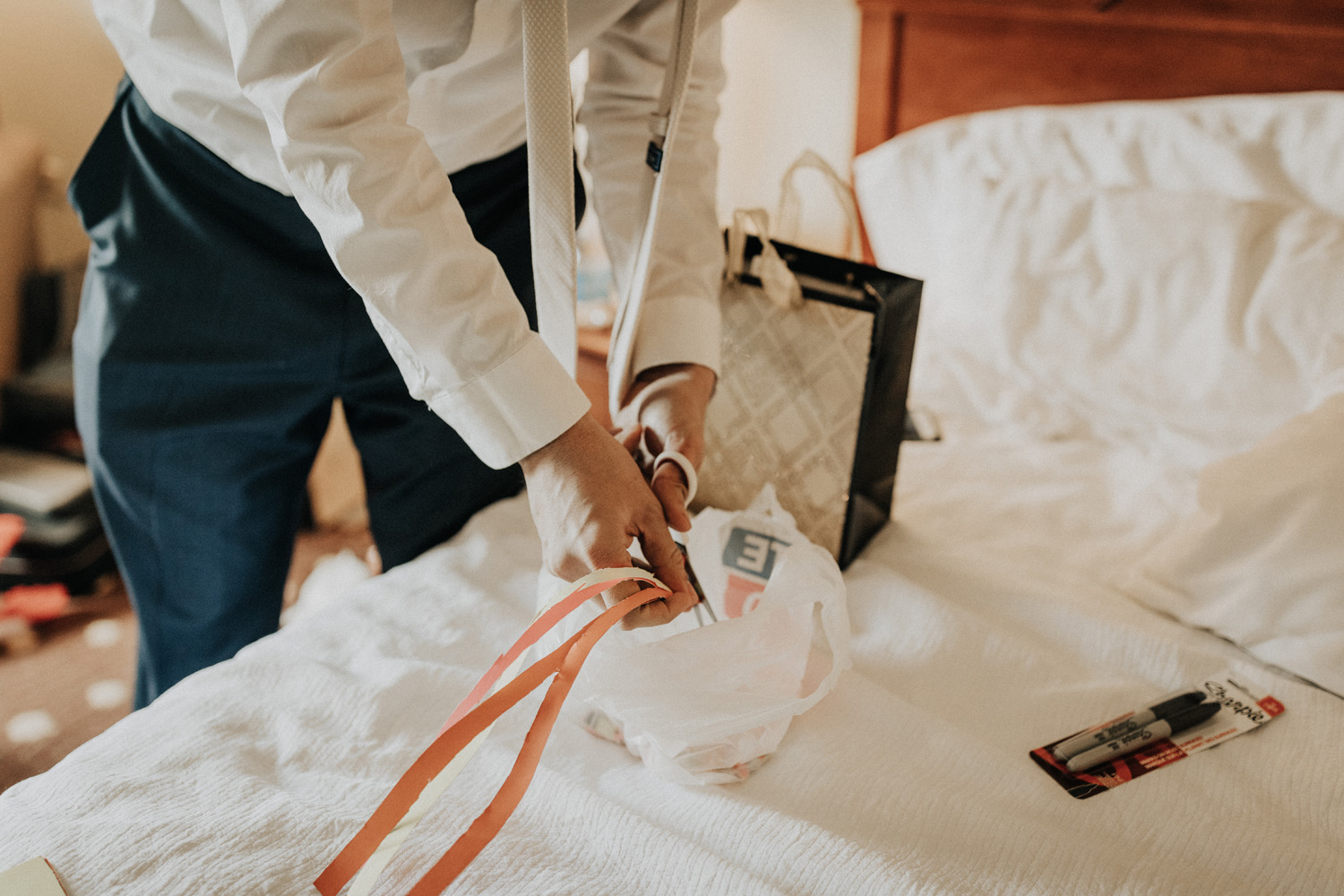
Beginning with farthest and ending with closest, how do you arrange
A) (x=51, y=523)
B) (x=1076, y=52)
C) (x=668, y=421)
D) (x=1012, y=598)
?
(x=51, y=523)
(x=1076, y=52)
(x=1012, y=598)
(x=668, y=421)

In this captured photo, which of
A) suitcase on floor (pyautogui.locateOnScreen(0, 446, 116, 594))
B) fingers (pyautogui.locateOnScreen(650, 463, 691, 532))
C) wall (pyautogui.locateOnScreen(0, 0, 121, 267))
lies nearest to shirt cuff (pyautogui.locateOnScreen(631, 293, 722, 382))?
fingers (pyautogui.locateOnScreen(650, 463, 691, 532))

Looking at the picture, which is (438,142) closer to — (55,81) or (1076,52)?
(1076,52)

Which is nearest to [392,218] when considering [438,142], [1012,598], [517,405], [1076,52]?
[517,405]

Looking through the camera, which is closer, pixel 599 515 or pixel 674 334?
pixel 599 515

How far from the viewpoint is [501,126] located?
0.82 m

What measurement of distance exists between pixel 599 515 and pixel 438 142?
41 cm

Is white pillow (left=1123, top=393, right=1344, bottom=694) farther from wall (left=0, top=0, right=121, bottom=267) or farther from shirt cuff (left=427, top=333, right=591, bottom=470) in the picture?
wall (left=0, top=0, right=121, bottom=267)

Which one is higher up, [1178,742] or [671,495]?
[671,495]

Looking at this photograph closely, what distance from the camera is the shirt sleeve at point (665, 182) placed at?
0.81 metres

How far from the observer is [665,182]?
2.67ft

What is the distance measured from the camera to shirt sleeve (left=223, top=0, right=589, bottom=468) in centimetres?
52

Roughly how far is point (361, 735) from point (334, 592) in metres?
1.03

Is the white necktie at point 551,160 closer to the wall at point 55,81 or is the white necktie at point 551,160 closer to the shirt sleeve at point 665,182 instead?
the shirt sleeve at point 665,182

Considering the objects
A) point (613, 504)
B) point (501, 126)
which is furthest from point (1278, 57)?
point (613, 504)
